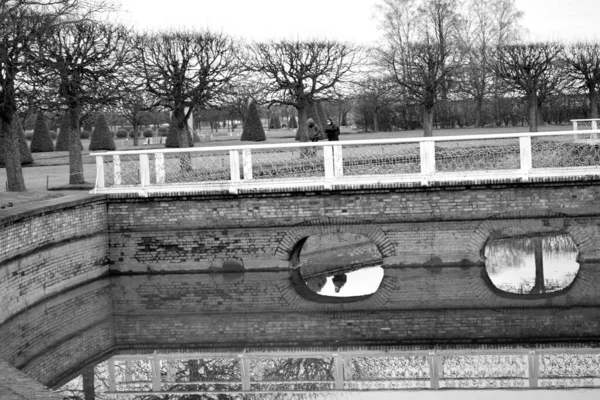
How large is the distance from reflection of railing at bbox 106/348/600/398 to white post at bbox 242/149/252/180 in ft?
20.7

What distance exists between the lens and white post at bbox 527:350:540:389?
12.4 metres

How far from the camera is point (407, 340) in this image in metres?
15.3

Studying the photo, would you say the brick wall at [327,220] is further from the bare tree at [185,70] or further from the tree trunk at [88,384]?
the bare tree at [185,70]

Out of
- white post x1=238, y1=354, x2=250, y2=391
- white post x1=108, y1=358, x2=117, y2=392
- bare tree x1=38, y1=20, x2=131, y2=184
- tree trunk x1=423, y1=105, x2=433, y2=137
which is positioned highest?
bare tree x1=38, y1=20, x2=131, y2=184

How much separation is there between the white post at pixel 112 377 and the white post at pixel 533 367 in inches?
199

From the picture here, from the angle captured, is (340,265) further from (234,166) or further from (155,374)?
(155,374)

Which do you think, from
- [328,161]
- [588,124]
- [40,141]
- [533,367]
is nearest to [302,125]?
[588,124]

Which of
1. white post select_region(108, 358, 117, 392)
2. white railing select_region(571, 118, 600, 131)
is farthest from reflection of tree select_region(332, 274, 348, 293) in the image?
white railing select_region(571, 118, 600, 131)

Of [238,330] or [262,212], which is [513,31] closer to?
[262,212]

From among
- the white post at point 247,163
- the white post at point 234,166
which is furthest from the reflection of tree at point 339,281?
the white post at point 234,166

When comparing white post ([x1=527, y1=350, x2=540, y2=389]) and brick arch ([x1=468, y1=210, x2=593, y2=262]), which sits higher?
brick arch ([x1=468, y1=210, x2=593, y2=262])

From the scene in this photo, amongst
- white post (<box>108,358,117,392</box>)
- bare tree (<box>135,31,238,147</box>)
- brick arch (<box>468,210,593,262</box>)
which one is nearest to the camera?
white post (<box>108,358,117,392</box>)

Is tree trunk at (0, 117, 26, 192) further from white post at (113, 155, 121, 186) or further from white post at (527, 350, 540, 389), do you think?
white post at (527, 350, 540, 389)

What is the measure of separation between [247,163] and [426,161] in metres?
3.47
